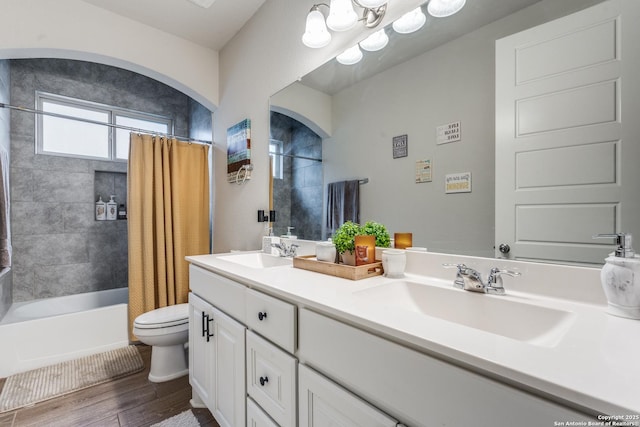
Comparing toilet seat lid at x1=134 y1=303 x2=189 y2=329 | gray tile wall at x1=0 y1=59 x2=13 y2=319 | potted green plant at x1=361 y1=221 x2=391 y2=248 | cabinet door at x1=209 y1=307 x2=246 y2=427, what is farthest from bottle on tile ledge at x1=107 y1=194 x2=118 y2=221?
potted green plant at x1=361 y1=221 x2=391 y2=248

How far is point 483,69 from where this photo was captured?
39.8 inches

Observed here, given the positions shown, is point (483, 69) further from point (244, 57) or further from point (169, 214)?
point (169, 214)

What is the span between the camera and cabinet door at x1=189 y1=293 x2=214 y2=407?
1.39 metres

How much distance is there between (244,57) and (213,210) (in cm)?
141

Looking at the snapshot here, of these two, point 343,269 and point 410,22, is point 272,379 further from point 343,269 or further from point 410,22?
point 410,22

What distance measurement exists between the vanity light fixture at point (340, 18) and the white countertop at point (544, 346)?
1.21 metres

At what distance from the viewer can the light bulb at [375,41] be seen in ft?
4.29

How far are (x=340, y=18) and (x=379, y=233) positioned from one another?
1040mm

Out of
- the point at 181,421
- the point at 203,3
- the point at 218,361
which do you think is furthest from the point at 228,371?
the point at 203,3

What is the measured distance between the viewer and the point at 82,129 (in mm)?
3004

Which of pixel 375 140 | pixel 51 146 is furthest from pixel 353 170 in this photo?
pixel 51 146

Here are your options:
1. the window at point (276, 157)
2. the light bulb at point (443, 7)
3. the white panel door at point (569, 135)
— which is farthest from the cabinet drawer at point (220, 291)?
the light bulb at point (443, 7)

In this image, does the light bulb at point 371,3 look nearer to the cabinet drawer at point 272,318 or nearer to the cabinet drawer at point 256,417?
the cabinet drawer at point 272,318

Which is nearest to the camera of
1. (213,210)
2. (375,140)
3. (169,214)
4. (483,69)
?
(483,69)
